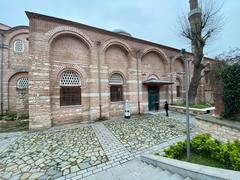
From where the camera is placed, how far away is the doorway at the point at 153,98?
1458cm

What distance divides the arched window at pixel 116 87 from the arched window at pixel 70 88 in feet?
10.5

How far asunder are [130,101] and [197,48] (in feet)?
28.6

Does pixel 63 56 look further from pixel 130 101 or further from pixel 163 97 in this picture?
pixel 163 97

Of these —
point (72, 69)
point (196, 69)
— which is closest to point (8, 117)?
point (72, 69)

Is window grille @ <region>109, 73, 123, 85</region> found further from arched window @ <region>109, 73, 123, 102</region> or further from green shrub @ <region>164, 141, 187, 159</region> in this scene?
green shrub @ <region>164, 141, 187, 159</region>

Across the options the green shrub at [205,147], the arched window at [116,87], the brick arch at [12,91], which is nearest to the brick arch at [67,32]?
the arched window at [116,87]

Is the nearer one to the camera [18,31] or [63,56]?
[63,56]

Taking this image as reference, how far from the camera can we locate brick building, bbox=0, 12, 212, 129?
8883mm

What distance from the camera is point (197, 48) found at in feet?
42.1

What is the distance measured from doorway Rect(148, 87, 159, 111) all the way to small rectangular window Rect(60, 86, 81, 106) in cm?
794

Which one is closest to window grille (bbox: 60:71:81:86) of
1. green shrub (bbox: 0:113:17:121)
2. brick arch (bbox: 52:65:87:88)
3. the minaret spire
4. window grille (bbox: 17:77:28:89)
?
brick arch (bbox: 52:65:87:88)

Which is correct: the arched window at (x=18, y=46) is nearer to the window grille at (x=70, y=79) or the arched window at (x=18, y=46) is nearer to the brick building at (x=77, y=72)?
the brick building at (x=77, y=72)

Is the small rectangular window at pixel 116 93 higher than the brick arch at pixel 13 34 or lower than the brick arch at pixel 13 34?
lower

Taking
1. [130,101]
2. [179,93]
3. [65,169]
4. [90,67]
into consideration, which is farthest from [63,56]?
[179,93]
